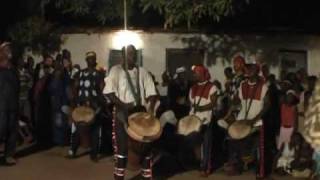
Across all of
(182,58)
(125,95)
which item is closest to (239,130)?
(125,95)

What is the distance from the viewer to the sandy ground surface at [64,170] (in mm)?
11195

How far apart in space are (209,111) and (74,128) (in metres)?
2.48

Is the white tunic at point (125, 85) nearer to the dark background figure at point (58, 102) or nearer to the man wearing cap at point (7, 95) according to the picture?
the man wearing cap at point (7, 95)

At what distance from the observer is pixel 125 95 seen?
33.1 feet

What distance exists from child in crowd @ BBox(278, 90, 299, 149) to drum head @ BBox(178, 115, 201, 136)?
4.30 feet

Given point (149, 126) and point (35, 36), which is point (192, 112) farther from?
point (35, 36)

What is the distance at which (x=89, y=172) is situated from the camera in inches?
455

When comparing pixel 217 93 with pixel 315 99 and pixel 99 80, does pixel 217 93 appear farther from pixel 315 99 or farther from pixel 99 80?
pixel 315 99

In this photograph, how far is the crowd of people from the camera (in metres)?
10.1

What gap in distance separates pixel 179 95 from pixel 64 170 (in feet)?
7.80

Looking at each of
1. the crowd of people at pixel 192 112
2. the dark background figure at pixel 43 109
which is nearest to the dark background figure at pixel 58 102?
the crowd of people at pixel 192 112

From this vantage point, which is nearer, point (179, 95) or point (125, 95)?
point (125, 95)

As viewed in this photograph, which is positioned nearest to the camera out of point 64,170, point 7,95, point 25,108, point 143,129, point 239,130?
point 143,129

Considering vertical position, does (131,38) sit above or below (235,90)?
above
